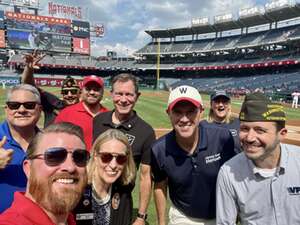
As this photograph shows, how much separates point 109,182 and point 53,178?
1.15m

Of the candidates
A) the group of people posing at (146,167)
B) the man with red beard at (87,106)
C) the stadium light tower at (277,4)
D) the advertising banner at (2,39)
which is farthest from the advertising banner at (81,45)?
the group of people posing at (146,167)

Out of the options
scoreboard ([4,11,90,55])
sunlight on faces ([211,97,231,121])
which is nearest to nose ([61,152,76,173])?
sunlight on faces ([211,97,231,121])

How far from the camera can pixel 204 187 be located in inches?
141

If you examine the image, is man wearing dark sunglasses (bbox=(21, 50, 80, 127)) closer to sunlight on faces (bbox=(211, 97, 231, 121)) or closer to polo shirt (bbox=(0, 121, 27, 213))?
sunlight on faces (bbox=(211, 97, 231, 121))

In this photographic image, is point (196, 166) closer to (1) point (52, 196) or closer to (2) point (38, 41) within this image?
(1) point (52, 196)

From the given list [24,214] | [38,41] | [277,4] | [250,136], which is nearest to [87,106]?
[250,136]

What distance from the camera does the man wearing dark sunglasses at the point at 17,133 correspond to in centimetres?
318

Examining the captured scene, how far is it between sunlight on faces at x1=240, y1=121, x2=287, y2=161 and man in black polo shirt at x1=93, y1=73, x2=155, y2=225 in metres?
1.53

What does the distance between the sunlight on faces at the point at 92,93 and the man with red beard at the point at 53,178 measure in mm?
2915

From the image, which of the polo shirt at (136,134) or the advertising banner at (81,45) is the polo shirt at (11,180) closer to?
the polo shirt at (136,134)

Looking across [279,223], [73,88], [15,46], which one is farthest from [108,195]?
[15,46]

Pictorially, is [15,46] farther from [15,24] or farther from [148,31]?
[148,31]

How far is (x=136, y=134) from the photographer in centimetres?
430

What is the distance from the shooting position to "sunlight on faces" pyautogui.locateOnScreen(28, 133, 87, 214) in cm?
207
